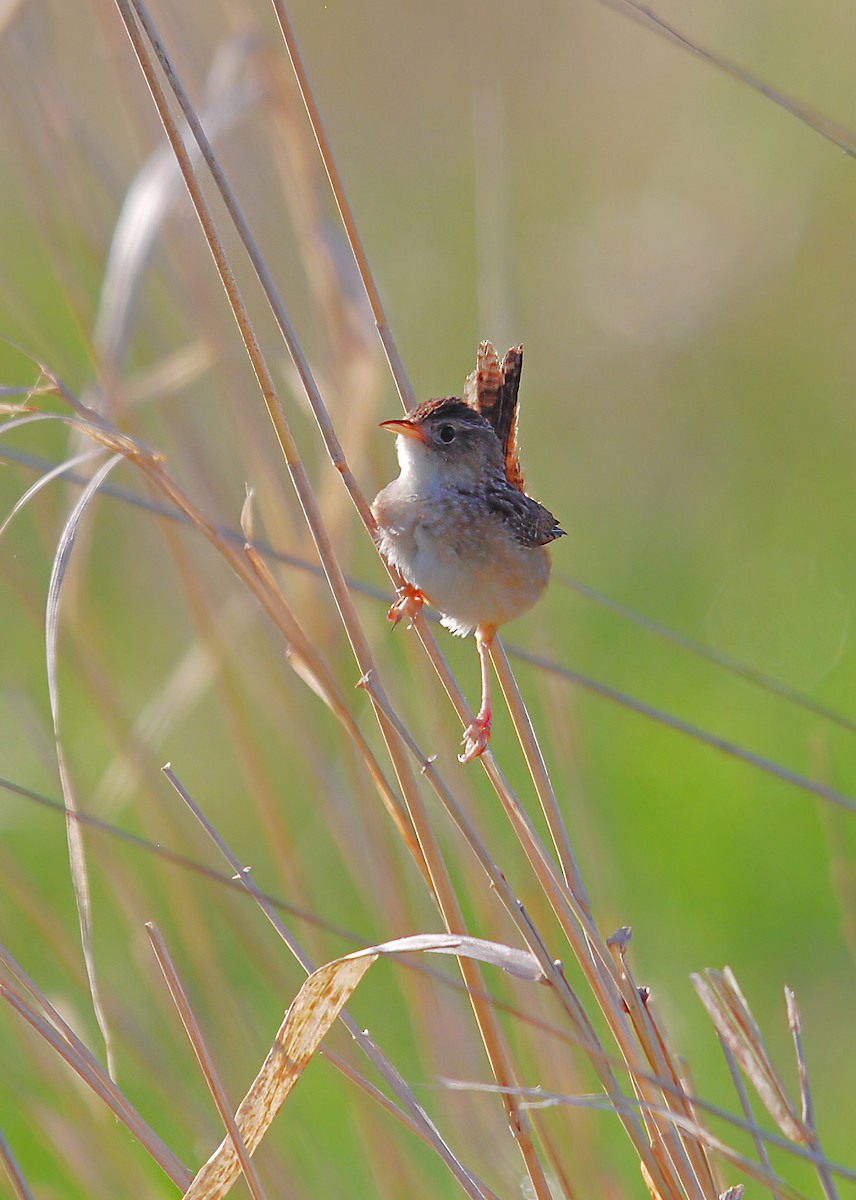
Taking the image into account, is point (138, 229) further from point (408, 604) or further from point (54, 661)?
point (54, 661)

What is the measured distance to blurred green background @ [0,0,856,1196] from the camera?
11.4 ft

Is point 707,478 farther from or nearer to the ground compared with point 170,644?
farther from the ground

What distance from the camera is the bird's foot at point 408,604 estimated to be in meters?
2.92

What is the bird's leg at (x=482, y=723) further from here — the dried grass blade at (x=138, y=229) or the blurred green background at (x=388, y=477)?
the dried grass blade at (x=138, y=229)

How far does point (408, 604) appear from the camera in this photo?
3.03m

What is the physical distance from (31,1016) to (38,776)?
12.1ft

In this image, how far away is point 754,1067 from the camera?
6.89 ft

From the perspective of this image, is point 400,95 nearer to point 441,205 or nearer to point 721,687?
point 441,205

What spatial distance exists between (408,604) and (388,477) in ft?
2.39

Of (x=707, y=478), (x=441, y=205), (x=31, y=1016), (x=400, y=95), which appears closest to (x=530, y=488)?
(x=707, y=478)

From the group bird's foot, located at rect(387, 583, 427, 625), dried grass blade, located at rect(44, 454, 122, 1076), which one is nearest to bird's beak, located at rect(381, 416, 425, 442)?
bird's foot, located at rect(387, 583, 427, 625)

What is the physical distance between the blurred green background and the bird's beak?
0.51 feet

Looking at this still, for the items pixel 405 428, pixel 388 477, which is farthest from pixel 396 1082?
pixel 388 477

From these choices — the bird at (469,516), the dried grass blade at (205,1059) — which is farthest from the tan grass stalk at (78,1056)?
the bird at (469,516)
